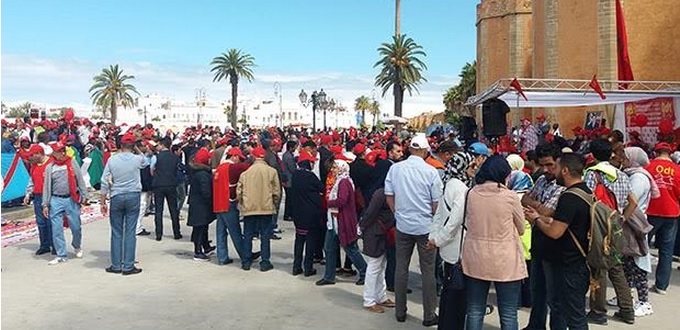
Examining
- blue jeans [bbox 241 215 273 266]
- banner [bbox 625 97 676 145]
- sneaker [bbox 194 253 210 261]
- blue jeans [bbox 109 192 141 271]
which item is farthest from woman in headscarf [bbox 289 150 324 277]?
banner [bbox 625 97 676 145]

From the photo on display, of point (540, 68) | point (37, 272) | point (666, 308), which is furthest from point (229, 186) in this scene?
point (540, 68)

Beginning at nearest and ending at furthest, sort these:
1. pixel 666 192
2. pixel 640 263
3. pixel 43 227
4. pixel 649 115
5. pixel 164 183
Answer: pixel 640 263
pixel 666 192
pixel 43 227
pixel 164 183
pixel 649 115

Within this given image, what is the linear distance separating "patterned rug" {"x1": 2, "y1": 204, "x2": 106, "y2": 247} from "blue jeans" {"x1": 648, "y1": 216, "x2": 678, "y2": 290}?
1041 centimetres

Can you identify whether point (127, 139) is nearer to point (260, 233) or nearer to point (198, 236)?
point (198, 236)

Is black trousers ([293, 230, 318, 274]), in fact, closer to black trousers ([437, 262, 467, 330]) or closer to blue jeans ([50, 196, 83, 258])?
black trousers ([437, 262, 467, 330])

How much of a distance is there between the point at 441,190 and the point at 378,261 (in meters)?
1.20

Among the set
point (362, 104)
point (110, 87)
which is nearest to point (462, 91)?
point (110, 87)

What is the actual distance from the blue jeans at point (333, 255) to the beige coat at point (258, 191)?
116cm

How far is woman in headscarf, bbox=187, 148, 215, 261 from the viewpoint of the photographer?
31.6ft

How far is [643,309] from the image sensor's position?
21.9 ft

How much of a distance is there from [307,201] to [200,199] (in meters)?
2.19

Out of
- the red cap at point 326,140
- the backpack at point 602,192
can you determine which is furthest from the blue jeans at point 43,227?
the backpack at point 602,192

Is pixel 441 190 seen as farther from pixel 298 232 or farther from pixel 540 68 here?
pixel 540 68

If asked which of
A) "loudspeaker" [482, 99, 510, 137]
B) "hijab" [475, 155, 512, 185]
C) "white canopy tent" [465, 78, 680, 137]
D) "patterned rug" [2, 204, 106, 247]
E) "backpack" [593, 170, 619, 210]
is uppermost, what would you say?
"white canopy tent" [465, 78, 680, 137]
